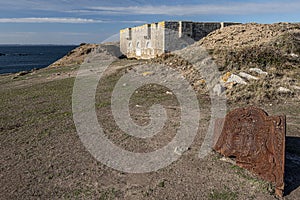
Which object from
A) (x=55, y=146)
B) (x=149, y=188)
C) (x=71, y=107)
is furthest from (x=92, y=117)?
(x=149, y=188)

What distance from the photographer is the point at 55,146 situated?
643cm

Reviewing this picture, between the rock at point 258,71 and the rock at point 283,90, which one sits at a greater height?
the rock at point 258,71

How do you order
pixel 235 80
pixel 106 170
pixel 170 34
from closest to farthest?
pixel 106 170 → pixel 235 80 → pixel 170 34

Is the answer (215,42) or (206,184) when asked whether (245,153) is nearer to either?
(206,184)

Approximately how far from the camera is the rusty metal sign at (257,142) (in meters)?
4.46

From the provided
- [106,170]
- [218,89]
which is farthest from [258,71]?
[106,170]

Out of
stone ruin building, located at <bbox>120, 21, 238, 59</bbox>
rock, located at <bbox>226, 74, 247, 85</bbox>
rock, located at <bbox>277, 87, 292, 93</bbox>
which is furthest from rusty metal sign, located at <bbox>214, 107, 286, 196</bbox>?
stone ruin building, located at <bbox>120, 21, 238, 59</bbox>

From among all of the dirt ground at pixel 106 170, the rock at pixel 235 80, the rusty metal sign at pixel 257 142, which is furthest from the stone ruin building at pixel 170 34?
the rusty metal sign at pixel 257 142

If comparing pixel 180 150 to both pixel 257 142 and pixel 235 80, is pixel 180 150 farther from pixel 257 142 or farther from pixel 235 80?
pixel 235 80

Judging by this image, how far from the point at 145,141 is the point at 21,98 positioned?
27.4ft

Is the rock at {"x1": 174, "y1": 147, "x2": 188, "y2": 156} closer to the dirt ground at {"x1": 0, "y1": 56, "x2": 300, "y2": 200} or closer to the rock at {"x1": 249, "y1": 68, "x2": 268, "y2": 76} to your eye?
the dirt ground at {"x1": 0, "y1": 56, "x2": 300, "y2": 200}

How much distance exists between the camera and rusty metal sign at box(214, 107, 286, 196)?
4461 millimetres

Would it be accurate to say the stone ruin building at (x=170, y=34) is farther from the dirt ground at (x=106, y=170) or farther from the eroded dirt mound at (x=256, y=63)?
the dirt ground at (x=106, y=170)

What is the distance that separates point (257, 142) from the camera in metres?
4.82
